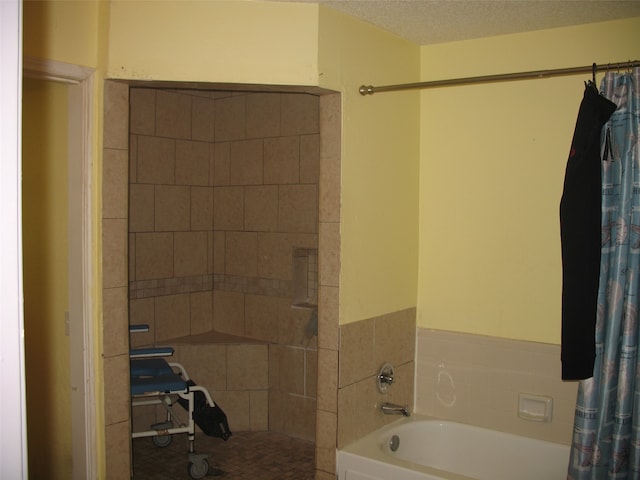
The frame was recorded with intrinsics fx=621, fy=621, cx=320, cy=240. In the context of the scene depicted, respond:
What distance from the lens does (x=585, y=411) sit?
244 cm

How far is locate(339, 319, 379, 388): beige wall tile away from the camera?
2.85 m

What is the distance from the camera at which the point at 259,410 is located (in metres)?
4.26

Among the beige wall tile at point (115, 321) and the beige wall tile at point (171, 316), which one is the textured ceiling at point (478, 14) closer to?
the beige wall tile at point (115, 321)

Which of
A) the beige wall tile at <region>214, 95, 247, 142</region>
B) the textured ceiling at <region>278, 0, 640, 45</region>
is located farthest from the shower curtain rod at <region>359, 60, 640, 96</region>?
the beige wall tile at <region>214, 95, 247, 142</region>

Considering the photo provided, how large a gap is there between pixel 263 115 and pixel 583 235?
256 centimetres

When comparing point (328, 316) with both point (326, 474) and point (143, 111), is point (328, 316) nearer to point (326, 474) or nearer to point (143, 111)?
point (326, 474)

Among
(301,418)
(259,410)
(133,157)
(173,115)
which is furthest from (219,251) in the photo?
(301,418)

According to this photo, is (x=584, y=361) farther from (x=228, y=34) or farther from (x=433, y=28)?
(x=228, y=34)

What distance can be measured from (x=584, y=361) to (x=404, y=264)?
111cm

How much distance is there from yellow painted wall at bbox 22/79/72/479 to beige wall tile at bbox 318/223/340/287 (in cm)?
114

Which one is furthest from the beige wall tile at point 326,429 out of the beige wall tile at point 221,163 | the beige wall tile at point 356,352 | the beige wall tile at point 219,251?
the beige wall tile at point 221,163

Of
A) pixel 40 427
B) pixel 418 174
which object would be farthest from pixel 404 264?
pixel 40 427

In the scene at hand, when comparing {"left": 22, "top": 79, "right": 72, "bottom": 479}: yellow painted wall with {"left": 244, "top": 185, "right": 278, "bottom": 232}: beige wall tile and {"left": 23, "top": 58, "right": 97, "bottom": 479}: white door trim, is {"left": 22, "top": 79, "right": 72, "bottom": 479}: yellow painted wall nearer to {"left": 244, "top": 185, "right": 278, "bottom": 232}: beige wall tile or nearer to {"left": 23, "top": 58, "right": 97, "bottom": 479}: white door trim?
{"left": 23, "top": 58, "right": 97, "bottom": 479}: white door trim

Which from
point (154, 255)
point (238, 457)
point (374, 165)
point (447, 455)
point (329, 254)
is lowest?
point (238, 457)
